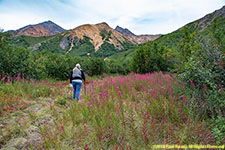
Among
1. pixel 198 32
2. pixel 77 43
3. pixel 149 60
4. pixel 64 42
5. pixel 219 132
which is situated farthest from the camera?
pixel 77 43

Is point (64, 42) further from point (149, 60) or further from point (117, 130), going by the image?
point (117, 130)

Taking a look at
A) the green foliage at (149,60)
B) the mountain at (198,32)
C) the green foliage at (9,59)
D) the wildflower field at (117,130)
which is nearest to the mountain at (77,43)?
the mountain at (198,32)

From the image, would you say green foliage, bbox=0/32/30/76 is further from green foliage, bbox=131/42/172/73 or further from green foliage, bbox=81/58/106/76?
green foliage, bbox=131/42/172/73

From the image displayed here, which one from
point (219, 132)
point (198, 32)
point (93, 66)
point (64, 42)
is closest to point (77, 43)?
point (64, 42)

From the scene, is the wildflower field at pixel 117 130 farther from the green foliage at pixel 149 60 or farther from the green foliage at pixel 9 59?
the green foliage at pixel 149 60

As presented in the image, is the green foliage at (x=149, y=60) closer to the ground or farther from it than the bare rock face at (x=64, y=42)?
closer to the ground

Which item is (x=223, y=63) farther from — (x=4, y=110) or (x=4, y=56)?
(x=4, y=56)

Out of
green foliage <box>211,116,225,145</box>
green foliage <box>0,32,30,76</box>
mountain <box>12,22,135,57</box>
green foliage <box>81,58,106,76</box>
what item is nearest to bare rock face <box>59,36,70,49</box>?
mountain <box>12,22,135,57</box>

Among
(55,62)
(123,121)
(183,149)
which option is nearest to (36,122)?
(123,121)

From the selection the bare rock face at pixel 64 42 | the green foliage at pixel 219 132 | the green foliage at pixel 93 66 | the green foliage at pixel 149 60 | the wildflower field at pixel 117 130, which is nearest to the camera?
the green foliage at pixel 219 132

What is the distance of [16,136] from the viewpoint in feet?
8.59

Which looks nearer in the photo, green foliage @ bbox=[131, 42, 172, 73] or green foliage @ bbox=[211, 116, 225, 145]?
green foliage @ bbox=[211, 116, 225, 145]

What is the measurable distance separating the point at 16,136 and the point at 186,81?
173 inches

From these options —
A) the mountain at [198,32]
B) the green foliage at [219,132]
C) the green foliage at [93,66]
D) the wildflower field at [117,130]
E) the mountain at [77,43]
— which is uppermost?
the mountain at [77,43]
